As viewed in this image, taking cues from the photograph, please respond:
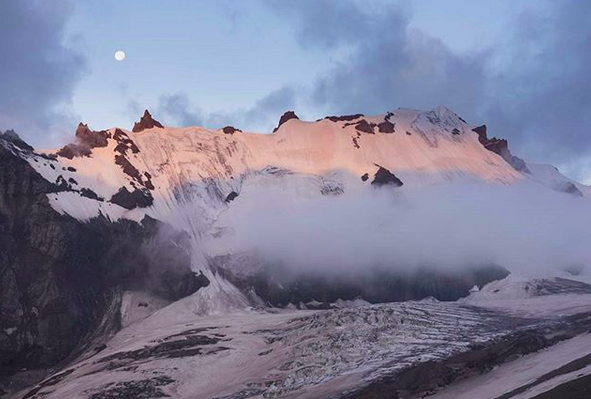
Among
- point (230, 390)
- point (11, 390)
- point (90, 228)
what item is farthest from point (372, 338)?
point (90, 228)

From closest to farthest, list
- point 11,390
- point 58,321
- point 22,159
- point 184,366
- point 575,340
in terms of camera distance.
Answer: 1. point 575,340
2. point 184,366
3. point 11,390
4. point 58,321
5. point 22,159

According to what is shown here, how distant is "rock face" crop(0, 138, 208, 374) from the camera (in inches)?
6639

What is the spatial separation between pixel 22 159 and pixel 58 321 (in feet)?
155

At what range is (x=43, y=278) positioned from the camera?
587 ft

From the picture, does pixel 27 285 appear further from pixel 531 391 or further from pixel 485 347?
pixel 531 391

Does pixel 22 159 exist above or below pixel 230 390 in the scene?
above

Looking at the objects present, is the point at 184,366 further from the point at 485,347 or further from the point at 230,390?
the point at 485,347

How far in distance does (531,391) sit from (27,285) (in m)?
131

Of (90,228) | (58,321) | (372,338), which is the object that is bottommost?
(372,338)

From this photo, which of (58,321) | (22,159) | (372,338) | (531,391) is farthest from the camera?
(22,159)

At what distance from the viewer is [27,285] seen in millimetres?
176750

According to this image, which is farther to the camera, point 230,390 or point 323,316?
point 323,316

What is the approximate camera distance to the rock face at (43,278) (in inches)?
6639

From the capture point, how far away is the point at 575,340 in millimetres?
119125
